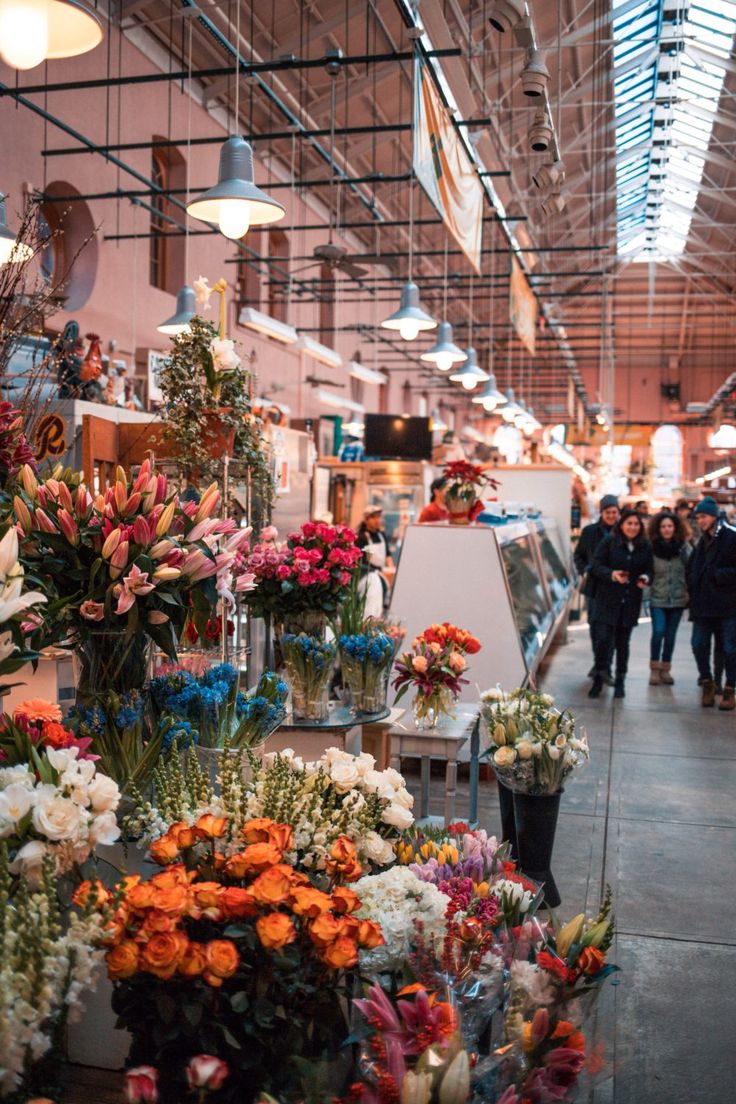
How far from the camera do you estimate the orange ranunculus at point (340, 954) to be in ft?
6.14

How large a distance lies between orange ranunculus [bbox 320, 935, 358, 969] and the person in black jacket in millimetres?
6766

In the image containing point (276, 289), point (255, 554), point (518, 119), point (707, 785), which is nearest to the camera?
point (255, 554)

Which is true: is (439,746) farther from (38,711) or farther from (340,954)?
(340,954)

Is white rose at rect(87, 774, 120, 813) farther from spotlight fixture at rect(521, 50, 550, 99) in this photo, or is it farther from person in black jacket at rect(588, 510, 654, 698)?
person in black jacket at rect(588, 510, 654, 698)

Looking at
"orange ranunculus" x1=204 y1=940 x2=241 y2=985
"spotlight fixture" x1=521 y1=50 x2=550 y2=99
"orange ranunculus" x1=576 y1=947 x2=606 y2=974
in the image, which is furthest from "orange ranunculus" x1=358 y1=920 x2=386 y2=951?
"spotlight fixture" x1=521 y1=50 x2=550 y2=99

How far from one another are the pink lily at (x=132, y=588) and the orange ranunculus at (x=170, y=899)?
0.74 m

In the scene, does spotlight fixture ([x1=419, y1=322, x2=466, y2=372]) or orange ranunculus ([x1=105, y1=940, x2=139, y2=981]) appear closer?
orange ranunculus ([x1=105, y1=940, x2=139, y2=981])

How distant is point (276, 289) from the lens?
19000 millimetres

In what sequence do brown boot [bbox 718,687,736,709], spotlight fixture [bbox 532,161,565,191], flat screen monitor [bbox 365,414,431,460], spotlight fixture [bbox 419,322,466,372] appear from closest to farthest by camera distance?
1. brown boot [bbox 718,687,736,709]
2. spotlight fixture [bbox 532,161,565,191]
3. spotlight fixture [bbox 419,322,466,372]
4. flat screen monitor [bbox 365,414,431,460]

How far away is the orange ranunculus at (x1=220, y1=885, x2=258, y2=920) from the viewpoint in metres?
1.90

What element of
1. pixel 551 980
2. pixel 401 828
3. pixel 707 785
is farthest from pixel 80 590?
pixel 707 785

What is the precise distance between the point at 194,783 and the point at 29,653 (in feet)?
1.93

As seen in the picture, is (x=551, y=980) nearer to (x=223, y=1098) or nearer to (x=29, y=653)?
(x=223, y=1098)

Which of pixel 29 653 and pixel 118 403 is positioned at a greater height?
pixel 118 403
